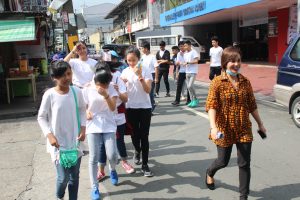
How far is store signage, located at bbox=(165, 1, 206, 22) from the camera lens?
2111 centimetres

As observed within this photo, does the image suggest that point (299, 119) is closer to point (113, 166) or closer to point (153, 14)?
point (113, 166)

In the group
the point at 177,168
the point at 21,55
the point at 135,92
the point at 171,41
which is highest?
the point at 171,41

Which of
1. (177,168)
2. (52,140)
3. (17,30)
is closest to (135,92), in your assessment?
(177,168)

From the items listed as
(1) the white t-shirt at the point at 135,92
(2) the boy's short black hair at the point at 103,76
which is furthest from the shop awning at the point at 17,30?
(2) the boy's short black hair at the point at 103,76

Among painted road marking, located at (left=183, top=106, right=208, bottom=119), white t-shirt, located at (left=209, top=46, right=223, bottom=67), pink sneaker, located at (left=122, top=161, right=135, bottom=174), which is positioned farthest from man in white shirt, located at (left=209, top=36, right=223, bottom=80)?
pink sneaker, located at (left=122, top=161, right=135, bottom=174)

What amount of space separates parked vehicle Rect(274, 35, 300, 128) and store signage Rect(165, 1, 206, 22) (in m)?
14.0

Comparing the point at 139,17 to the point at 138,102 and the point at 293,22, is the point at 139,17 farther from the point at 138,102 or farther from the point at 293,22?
the point at 138,102

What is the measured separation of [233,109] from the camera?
3.71 m

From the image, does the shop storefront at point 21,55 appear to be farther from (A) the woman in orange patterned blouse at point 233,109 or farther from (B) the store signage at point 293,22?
(B) the store signage at point 293,22

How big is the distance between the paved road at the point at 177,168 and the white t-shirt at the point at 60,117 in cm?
111

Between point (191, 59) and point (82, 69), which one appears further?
point (191, 59)

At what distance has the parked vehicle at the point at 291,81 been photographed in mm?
6977

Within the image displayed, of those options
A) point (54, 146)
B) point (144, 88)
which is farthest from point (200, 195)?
point (54, 146)

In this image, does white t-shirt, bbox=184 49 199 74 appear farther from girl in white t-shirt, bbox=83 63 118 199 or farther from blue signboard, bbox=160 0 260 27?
blue signboard, bbox=160 0 260 27
